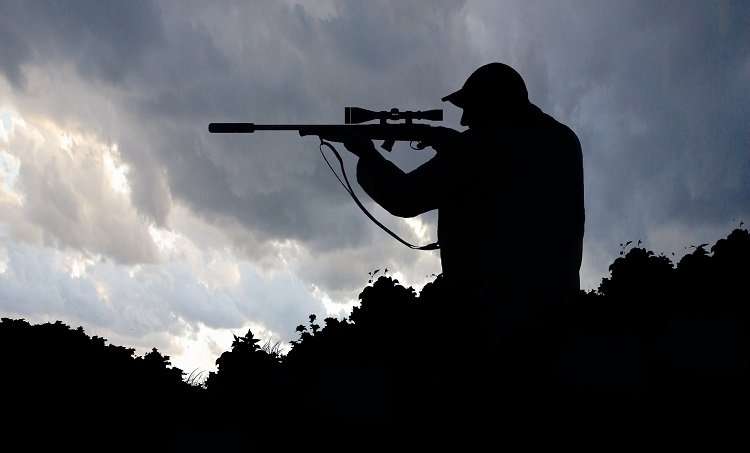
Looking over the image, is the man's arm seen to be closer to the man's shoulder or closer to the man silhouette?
the man silhouette

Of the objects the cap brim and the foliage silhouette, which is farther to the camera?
the cap brim

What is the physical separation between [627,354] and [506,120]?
3652mm

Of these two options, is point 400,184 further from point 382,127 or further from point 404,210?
point 382,127

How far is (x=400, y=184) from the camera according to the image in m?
3.06

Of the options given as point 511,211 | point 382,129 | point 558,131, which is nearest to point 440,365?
→ point 511,211

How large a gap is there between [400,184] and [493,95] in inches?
26.7

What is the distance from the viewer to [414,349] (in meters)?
10.2

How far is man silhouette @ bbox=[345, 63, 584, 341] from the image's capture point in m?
2.67

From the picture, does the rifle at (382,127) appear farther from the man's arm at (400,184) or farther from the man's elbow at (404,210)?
the man's elbow at (404,210)

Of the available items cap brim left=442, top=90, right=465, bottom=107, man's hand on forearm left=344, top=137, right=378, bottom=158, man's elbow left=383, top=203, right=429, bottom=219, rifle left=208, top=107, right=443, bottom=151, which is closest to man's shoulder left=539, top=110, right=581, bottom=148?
cap brim left=442, top=90, right=465, bottom=107

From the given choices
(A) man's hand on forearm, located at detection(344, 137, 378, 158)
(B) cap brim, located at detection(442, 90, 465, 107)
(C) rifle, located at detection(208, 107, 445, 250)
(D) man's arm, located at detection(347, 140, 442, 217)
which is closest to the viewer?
(D) man's arm, located at detection(347, 140, 442, 217)

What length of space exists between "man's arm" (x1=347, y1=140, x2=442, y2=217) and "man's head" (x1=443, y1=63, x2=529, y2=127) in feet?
1.34

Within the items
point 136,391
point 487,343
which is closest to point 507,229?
point 487,343

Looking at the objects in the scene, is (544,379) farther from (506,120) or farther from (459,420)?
(506,120)
